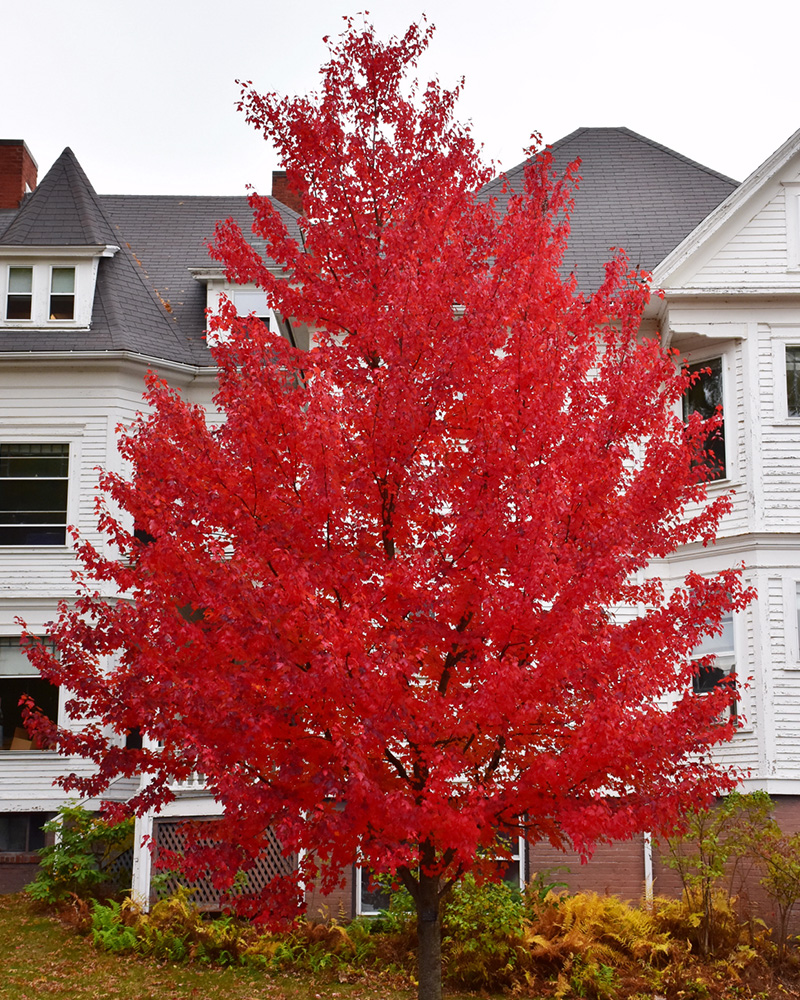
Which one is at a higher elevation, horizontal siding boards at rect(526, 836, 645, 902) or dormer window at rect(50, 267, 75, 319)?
dormer window at rect(50, 267, 75, 319)

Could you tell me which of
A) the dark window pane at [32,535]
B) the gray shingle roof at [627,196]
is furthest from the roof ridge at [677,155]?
the dark window pane at [32,535]

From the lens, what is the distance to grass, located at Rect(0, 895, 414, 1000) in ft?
45.7

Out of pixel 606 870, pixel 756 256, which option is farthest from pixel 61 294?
pixel 606 870

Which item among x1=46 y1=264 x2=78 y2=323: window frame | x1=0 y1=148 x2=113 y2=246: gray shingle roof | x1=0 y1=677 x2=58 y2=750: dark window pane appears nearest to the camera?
x1=0 y1=677 x2=58 y2=750: dark window pane

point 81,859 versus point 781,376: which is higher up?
point 781,376

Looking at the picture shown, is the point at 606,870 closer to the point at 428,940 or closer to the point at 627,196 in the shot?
the point at 428,940

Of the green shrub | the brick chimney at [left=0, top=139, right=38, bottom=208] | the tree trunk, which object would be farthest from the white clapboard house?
the tree trunk

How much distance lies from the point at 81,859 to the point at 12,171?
18.6 m

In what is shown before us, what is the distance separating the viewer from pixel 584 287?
812 inches

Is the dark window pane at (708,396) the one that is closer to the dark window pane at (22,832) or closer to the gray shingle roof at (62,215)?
the gray shingle roof at (62,215)

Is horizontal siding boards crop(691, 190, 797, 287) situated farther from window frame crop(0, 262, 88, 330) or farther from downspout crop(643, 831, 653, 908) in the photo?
window frame crop(0, 262, 88, 330)

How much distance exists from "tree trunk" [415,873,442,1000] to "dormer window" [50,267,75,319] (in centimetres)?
1592

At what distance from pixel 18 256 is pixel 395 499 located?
1599cm

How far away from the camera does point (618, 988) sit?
1409cm
